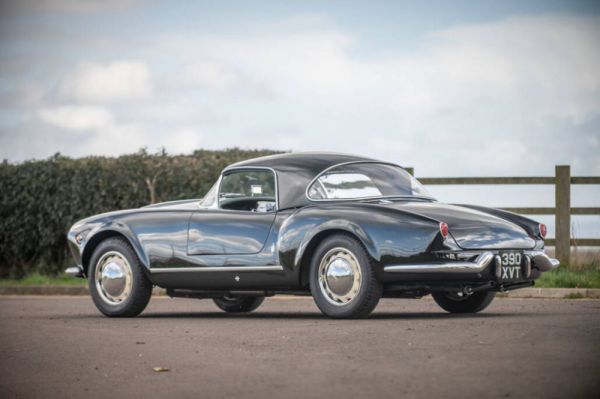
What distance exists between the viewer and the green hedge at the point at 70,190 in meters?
19.2

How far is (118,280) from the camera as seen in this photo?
37.5 ft

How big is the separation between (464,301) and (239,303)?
104 inches

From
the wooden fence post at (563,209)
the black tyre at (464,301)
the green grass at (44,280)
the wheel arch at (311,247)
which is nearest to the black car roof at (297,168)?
the wheel arch at (311,247)

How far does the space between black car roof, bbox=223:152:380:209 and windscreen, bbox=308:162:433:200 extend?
8 centimetres

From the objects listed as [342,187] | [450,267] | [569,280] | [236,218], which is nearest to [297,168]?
[342,187]

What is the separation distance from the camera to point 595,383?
20.3ft

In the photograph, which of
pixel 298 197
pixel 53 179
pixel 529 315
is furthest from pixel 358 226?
pixel 53 179

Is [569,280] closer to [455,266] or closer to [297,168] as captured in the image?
[297,168]

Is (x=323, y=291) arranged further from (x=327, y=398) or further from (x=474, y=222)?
(x=327, y=398)

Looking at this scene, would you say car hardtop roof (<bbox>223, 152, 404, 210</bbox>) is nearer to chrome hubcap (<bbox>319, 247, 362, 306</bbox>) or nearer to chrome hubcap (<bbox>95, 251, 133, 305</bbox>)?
chrome hubcap (<bbox>319, 247, 362, 306</bbox>)

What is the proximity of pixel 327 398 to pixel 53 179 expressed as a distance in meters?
15.0

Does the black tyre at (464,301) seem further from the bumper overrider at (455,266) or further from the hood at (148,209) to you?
the hood at (148,209)

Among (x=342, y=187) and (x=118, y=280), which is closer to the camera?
Answer: (x=342, y=187)

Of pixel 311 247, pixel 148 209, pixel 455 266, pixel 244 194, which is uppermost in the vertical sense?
pixel 244 194
